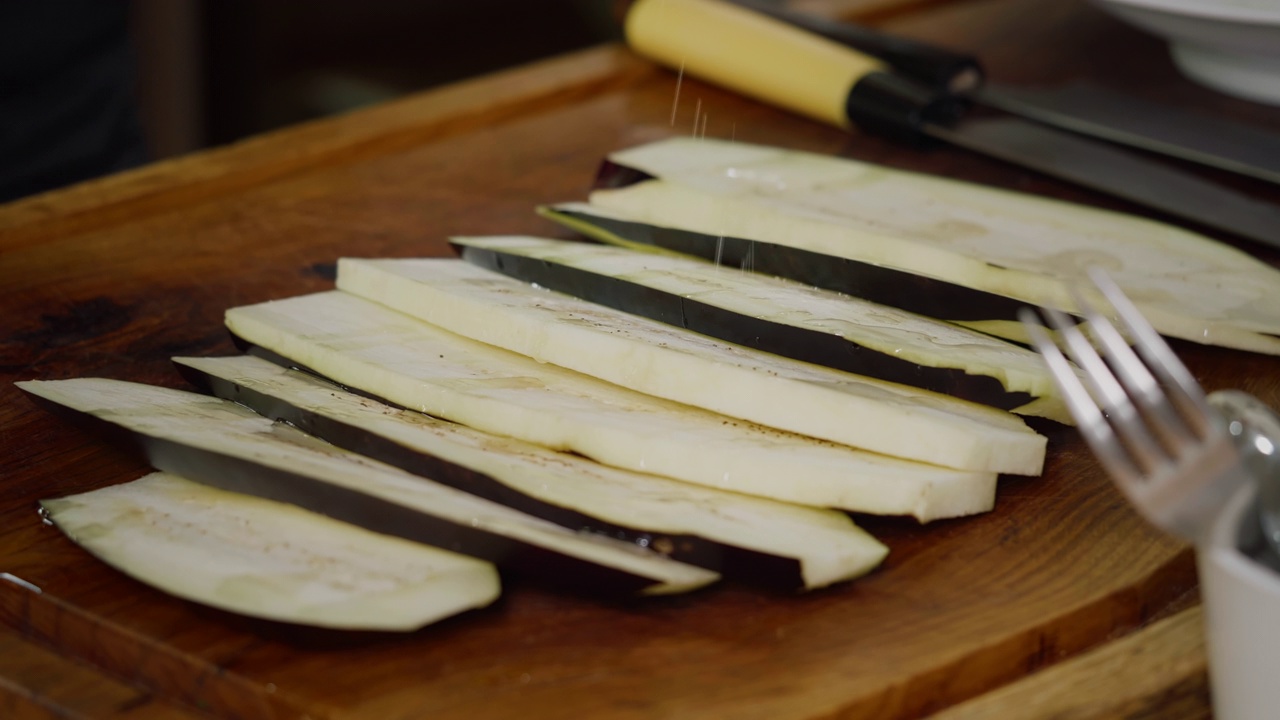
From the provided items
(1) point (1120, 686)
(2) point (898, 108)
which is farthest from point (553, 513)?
(2) point (898, 108)

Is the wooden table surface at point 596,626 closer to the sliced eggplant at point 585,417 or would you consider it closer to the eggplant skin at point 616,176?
the sliced eggplant at point 585,417

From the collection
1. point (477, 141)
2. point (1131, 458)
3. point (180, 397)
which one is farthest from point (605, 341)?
point (477, 141)

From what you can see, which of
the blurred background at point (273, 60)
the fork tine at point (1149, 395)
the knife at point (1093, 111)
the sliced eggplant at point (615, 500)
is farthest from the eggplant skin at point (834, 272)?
the blurred background at point (273, 60)

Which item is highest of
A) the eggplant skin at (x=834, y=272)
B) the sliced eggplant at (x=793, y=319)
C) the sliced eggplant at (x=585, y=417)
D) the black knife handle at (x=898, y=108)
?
the black knife handle at (x=898, y=108)

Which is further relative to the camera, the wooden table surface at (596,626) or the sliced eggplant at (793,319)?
the sliced eggplant at (793,319)

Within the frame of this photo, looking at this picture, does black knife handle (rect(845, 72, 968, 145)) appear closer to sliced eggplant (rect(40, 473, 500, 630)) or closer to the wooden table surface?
the wooden table surface

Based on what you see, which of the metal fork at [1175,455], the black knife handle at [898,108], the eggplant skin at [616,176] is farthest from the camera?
the black knife handle at [898,108]

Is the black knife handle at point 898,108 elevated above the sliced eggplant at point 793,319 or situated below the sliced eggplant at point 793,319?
above

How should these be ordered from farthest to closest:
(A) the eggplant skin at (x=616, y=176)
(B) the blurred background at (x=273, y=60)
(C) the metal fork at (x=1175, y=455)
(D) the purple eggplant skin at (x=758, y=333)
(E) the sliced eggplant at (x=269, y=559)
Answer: (B) the blurred background at (x=273, y=60)
(A) the eggplant skin at (x=616, y=176)
(D) the purple eggplant skin at (x=758, y=333)
(E) the sliced eggplant at (x=269, y=559)
(C) the metal fork at (x=1175, y=455)
